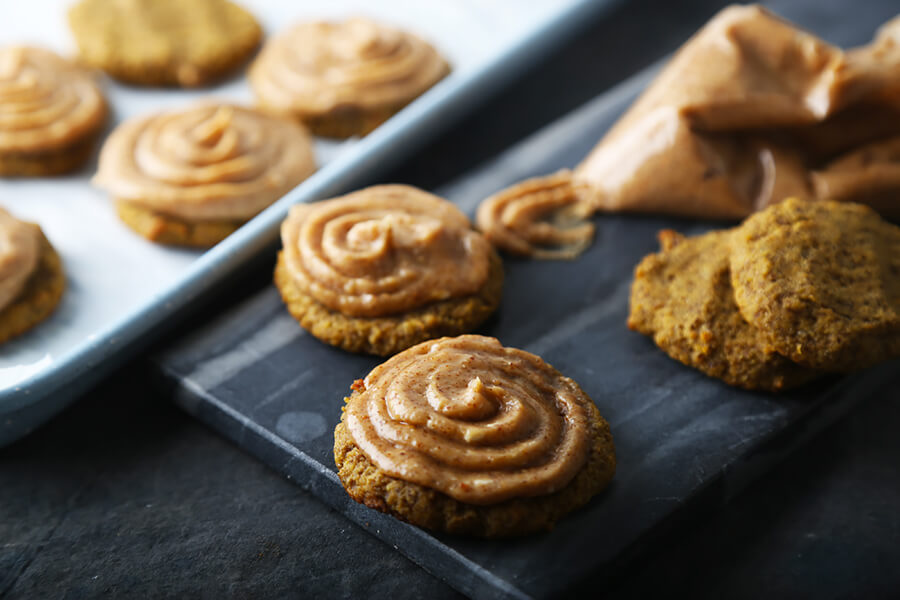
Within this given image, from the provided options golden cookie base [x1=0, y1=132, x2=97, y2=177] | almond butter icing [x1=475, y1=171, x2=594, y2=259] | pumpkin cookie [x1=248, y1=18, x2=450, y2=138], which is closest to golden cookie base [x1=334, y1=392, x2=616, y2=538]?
almond butter icing [x1=475, y1=171, x2=594, y2=259]

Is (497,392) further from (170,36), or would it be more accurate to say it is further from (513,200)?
(170,36)

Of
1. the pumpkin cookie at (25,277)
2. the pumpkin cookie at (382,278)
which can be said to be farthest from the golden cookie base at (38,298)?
the pumpkin cookie at (382,278)

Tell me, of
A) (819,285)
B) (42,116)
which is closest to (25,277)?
(42,116)

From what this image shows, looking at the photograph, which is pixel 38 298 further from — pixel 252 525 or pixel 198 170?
pixel 252 525

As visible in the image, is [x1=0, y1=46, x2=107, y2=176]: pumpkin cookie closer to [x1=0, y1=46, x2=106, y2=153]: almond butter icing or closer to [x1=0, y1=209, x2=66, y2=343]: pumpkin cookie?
[x1=0, y1=46, x2=106, y2=153]: almond butter icing

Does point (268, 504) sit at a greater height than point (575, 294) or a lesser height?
lesser

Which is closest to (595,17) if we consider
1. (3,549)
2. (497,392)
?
(497,392)
